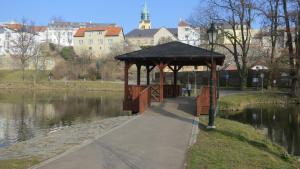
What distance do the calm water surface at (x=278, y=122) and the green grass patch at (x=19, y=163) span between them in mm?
9368

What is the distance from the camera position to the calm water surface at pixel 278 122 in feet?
58.5

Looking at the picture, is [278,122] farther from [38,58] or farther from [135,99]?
[38,58]

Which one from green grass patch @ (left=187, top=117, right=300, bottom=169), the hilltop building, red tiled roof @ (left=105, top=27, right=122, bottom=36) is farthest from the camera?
red tiled roof @ (left=105, top=27, right=122, bottom=36)

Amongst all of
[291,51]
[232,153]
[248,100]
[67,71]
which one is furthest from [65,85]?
[232,153]

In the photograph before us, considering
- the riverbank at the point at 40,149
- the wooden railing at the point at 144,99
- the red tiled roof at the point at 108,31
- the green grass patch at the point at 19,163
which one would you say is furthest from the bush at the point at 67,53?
the green grass patch at the point at 19,163

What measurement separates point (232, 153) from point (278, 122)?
1453 cm

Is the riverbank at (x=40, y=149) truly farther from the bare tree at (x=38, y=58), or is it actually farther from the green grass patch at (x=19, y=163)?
the bare tree at (x=38, y=58)

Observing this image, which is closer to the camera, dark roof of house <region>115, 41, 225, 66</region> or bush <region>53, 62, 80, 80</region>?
dark roof of house <region>115, 41, 225, 66</region>

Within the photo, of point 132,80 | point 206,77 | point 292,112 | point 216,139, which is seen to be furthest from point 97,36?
point 216,139

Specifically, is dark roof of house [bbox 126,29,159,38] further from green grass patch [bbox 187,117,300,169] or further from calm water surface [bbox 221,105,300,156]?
green grass patch [bbox 187,117,300,169]

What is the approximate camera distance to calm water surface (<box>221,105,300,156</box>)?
17.8 metres

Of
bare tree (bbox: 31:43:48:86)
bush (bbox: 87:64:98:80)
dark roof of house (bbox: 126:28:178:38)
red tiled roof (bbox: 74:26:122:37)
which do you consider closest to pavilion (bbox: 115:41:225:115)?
bush (bbox: 87:64:98:80)

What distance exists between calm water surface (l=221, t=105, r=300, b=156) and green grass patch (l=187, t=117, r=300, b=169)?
2.40 m

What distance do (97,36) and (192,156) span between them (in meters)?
98.8
